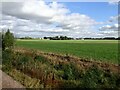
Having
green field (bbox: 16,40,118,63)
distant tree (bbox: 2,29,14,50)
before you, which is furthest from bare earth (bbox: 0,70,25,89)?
distant tree (bbox: 2,29,14,50)

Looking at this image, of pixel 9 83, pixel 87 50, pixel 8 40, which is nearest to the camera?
pixel 9 83

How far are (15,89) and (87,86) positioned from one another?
306 centimetres

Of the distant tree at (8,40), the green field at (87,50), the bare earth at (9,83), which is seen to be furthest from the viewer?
the distant tree at (8,40)

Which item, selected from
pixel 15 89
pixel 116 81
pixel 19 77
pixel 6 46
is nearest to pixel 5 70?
pixel 19 77

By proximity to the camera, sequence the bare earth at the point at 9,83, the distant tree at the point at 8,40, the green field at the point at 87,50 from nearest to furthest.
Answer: the bare earth at the point at 9,83
the green field at the point at 87,50
the distant tree at the point at 8,40

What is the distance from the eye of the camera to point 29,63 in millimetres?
20781

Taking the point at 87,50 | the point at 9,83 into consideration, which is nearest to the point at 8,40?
the point at 87,50

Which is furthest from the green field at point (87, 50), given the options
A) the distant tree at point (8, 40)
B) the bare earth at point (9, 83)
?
the bare earth at point (9, 83)

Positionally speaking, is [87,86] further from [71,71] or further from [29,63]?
[29,63]

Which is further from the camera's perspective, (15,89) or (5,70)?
(5,70)

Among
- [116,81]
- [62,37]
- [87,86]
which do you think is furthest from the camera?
[62,37]

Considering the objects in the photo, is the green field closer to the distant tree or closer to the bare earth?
the distant tree

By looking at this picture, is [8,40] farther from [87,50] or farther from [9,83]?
[9,83]

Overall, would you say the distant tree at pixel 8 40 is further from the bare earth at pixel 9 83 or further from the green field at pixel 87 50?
the bare earth at pixel 9 83
